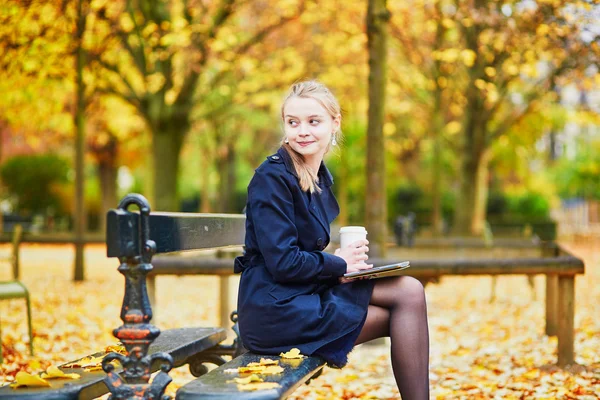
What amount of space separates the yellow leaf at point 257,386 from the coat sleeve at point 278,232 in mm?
639

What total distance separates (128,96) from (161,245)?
10518mm

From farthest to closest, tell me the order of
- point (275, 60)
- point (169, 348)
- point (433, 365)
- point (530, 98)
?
point (275, 60)
point (530, 98)
point (433, 365)
point (169, 348)

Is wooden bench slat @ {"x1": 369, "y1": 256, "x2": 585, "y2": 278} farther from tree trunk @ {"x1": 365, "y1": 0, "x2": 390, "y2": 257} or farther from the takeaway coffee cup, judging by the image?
the takeaway coffee cup

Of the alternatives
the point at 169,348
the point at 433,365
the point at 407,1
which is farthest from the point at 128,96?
the point at 169,348

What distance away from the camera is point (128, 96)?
1316 centimetres

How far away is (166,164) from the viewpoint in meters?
13.2

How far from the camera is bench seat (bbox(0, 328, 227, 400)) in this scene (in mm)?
2680

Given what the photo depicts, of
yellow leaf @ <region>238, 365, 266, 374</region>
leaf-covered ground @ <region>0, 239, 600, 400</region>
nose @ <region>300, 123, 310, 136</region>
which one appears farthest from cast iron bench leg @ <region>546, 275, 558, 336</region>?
yellow leaf @ <region>238, 365, 266, 374</region>

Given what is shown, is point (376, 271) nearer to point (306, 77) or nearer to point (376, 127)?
point (306, 77)

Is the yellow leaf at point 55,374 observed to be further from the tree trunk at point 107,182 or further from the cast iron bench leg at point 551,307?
the tree trunk at point 107,182

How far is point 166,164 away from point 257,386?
425 inches

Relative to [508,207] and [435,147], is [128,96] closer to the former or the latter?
[435,147]

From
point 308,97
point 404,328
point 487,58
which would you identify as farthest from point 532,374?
point 487,58

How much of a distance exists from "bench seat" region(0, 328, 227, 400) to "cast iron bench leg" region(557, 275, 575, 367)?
2.86m
